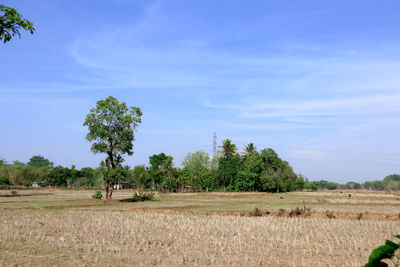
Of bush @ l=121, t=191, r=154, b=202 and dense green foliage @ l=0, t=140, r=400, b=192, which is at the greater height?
dense green foliage @ l=0, t=140, r=400, b=192

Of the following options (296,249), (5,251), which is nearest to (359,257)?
(296,249)

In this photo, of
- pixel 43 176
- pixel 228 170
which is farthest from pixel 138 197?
pixel 43 176

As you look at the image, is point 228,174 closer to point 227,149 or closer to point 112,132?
point 227,149

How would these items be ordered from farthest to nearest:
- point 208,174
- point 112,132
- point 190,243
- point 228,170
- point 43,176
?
1. point 43,176
2. point 208,174
3. point 228,170
4. point 112,132
5. point 190,243

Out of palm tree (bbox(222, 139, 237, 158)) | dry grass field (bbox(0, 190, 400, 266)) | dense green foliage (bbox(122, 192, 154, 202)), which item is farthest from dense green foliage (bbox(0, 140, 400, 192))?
dry grass field (bbox(0, 190, 400, 266))

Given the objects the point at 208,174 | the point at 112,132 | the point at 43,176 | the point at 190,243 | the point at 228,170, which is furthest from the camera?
the point at 43,176

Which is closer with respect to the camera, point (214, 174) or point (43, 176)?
point (214, 174)

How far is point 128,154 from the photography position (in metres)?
46.2

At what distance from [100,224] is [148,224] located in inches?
117

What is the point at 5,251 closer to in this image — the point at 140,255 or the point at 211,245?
the point at 140,255

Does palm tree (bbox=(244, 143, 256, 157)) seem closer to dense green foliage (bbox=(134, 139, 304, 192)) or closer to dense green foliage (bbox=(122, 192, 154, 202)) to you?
dense green foliage (bbox=(134, 139, 304, 192))

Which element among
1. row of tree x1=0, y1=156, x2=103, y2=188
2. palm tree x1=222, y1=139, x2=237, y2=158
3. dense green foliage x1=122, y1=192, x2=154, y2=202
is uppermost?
palm tree x1=222, y1=139, x2=237, y2=158

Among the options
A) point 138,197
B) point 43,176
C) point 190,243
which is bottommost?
point 190,243

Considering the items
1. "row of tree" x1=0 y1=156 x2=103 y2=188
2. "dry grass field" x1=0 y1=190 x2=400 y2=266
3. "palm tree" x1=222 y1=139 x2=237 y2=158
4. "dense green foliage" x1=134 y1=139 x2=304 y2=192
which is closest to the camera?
"dry grass field" x1=0 y1=190 x2=400 y2=266
